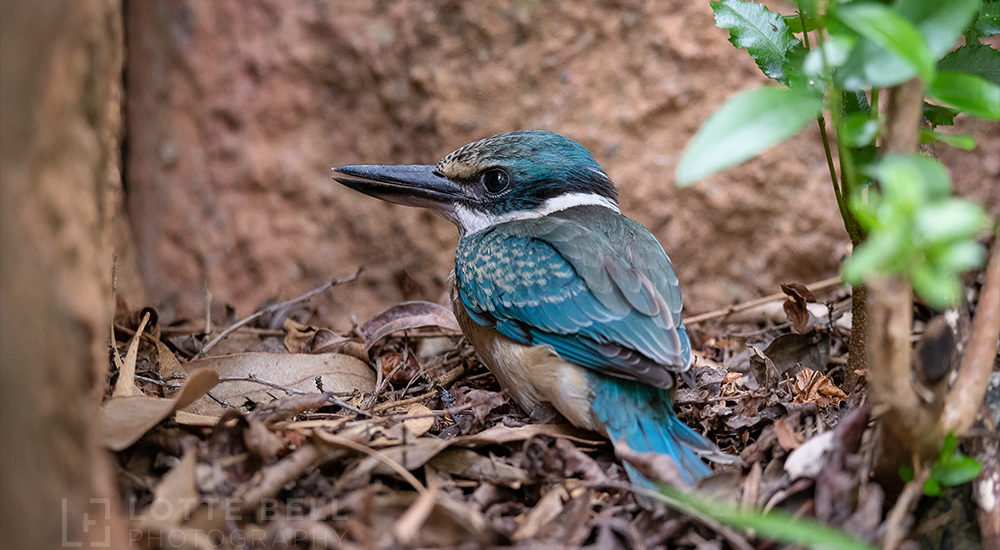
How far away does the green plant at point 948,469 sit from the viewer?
1840mm

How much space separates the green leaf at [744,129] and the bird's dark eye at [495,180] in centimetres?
172

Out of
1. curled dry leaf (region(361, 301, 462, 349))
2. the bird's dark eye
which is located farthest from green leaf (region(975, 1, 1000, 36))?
curled dry leaf (region(361, 301, 462, 349))

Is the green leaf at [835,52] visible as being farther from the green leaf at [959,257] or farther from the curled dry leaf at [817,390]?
the curled dry leaf at [817,390]

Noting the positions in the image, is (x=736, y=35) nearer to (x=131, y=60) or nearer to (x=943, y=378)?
(x=943, y=378)

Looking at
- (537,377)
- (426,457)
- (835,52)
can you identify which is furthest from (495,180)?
(835,52)

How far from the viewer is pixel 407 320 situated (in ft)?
10.9

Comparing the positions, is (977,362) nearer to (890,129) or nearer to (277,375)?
(890,129)

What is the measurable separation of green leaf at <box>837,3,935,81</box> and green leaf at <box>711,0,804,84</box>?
3.25 feet

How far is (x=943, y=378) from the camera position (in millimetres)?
1808

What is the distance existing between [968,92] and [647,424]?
3.99 ft

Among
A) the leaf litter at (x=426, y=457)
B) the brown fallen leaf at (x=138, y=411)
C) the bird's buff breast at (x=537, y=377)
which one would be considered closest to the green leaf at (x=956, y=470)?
the leaf litter at (x=426, y=457)

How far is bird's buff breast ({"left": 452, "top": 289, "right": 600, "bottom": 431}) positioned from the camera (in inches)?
103

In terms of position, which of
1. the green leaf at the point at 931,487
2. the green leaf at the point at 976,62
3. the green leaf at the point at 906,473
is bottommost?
the green leaf at the point at 931,487

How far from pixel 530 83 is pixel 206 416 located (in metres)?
2.71
